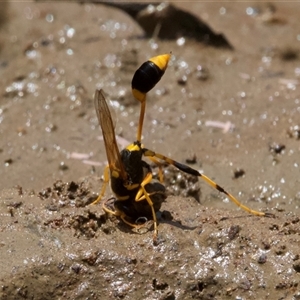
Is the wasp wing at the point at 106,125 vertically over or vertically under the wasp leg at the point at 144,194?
over

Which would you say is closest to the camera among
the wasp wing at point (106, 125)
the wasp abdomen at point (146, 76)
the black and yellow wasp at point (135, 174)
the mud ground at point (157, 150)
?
the mud ground at point (157, 150)

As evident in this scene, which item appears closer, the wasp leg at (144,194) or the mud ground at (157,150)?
the mud ground at (157,150)

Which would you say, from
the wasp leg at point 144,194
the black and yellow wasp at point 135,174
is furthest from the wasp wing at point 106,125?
the wasp leg at point 144,194

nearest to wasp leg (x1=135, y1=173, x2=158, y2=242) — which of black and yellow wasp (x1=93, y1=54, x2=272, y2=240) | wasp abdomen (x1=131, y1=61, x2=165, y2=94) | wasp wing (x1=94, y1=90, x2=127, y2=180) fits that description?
black and yellow wasp (x1=93, y1=54, x2=272, y2=240)

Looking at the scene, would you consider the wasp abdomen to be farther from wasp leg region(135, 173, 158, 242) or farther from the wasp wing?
wasp leg region(135, 173, 158, 242)

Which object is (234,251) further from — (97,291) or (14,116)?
(14,116)

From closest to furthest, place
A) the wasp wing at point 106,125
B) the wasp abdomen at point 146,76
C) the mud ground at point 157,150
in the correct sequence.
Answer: the mud ground at point 157,150 → the wasp wing at point 106,125 → the wasp abdomen at point 146,76

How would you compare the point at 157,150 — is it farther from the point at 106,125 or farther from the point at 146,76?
the point at 106,125

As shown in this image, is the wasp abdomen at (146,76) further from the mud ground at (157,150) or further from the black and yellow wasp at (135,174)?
the mud ground at (157,150)

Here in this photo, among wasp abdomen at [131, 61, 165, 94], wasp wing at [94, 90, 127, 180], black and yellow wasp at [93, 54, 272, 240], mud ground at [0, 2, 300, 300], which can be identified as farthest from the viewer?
wasp abdomen at [131, 61, 165, 94]
